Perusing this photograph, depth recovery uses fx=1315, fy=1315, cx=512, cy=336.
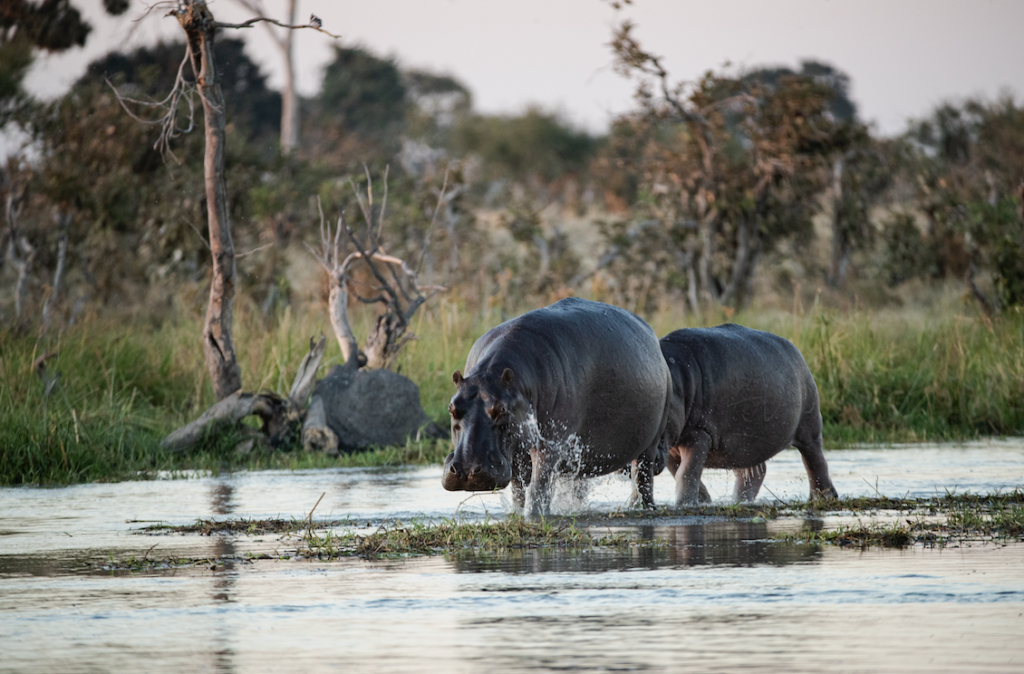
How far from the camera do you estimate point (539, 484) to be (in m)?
5.30

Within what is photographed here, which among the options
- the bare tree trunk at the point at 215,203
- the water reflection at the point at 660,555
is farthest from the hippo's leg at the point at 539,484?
the bare tree trunk at the point at 215,203

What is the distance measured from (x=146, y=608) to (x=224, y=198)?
604 cm

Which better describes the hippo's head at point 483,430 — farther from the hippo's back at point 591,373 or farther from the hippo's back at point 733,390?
the hippo's back at point 733,390

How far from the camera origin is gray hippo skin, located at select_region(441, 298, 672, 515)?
4.67 m

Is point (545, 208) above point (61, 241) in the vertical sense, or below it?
above

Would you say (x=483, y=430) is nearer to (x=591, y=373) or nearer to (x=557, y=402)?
(x=557, y=402)

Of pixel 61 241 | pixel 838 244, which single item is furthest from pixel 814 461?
pixel 838 244

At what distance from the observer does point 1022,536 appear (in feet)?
15.4

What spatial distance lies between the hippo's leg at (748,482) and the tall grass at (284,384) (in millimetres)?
2496

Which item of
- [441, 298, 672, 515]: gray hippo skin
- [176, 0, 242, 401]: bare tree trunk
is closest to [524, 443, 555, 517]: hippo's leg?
[441, 298, 672, 515]: gray hippo skin

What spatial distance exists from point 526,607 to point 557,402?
1.79m

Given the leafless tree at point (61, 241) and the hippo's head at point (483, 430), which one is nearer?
the hippo's head at point (483, 430)

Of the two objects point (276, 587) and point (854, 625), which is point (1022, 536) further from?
point (276, 587)

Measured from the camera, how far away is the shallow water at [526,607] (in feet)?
9.32
